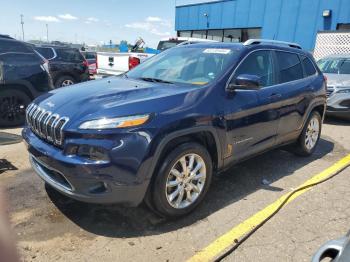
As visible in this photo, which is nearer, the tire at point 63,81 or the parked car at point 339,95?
the parked car at point 339,95

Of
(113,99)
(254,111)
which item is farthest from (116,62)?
(113,99)

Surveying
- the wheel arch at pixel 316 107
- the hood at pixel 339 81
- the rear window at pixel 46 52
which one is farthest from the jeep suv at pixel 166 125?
the rear window at pixel 46 52

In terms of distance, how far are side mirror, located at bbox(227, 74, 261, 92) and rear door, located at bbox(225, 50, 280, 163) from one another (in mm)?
60

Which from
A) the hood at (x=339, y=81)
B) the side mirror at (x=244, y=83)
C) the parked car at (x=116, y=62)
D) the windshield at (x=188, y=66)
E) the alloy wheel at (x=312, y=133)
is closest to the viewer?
the side mirror at (x=244, y=83)

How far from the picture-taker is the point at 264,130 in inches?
173

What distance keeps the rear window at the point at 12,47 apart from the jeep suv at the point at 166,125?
12.3 ft

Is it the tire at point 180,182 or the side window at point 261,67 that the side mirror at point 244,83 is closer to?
the side window at point 261,67

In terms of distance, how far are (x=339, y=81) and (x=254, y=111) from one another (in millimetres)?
5617

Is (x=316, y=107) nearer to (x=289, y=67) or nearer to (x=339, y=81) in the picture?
(x=289, y=67)

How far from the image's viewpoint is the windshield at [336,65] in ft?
31.2

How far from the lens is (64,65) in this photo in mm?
11102

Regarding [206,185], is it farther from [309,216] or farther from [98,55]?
[98,55]

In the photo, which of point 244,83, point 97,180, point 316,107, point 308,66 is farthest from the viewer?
point 316,107

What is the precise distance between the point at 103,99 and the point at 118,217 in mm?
1157
